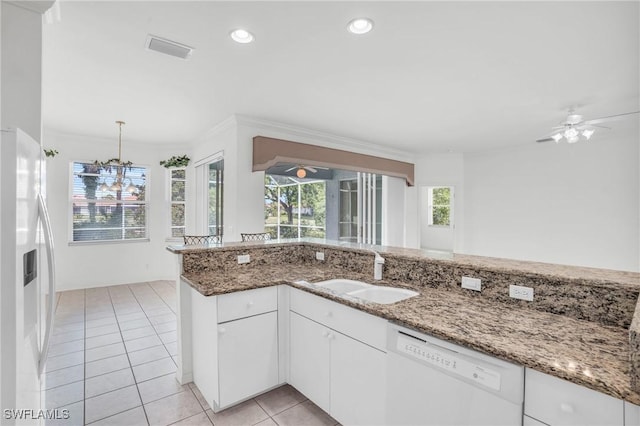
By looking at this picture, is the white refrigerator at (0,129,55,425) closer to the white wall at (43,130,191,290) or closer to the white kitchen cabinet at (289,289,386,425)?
the white kitchen cabinet at (289,289,386,425)

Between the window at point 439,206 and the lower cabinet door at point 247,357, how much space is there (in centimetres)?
593

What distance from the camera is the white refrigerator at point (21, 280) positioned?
1.06 meters

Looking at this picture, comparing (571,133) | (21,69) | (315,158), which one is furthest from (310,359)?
(571,133)

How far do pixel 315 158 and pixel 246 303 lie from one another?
10.2 ft

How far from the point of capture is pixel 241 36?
2.25m

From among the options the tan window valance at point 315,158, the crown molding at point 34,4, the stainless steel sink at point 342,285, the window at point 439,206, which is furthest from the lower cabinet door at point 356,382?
the window at point 439,206

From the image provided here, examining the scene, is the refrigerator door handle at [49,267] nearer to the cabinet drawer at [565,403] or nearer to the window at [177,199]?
the cabinet drawer at [565,403]

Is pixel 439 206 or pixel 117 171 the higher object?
pixel 117 171

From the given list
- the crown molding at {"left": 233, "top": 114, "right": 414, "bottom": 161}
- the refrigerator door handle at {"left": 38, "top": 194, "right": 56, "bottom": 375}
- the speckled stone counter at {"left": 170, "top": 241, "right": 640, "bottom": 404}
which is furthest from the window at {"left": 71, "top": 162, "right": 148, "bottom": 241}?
the refrigerator door handle at {"left": 38, "top": 194, "right": 56, "bottom": 375}

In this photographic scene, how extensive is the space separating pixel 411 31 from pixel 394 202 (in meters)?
4.87

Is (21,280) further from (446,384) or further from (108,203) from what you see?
(108,203)

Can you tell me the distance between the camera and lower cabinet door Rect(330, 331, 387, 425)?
1.61 m

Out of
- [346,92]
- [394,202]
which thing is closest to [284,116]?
[346,92]

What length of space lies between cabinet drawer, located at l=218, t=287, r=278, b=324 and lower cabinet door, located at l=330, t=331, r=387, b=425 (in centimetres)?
56
